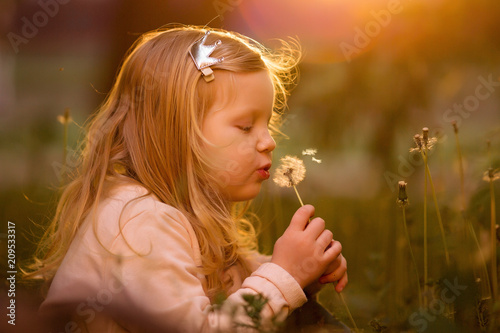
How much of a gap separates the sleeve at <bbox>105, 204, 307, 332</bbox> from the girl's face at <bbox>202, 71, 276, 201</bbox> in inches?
12.9

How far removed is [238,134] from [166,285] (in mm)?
622

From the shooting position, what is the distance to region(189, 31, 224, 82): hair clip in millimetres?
1960

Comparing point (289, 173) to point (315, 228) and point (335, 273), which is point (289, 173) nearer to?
point (315, 228)

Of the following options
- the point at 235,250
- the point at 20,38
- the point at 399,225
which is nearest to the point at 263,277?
the point at 235,250

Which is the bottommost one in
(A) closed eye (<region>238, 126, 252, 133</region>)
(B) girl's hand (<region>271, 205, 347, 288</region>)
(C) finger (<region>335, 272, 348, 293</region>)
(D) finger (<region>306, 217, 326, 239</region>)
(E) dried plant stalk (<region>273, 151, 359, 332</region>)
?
(C) finger (<region>335, 272, 348, 293</region>)

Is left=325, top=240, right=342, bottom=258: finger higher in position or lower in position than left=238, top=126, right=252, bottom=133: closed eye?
lower

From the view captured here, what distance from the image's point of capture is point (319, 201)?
264cm

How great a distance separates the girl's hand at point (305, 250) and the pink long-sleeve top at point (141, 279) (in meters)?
0.04

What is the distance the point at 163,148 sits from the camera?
1952 mm
